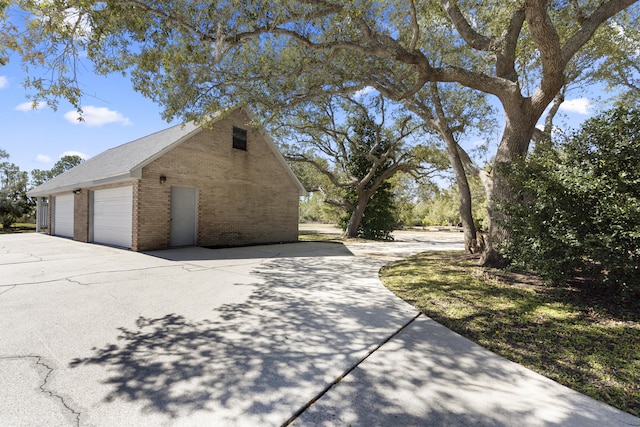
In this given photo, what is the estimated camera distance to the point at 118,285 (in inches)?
223

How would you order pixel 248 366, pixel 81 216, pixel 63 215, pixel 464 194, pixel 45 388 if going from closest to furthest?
pixel 45 388 < pixel 248 366 < pixel 464 194 < pixel 81 216 < pixel 63 215

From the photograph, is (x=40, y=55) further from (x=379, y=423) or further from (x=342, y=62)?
(x=379, y=423)

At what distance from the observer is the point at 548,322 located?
3898mm

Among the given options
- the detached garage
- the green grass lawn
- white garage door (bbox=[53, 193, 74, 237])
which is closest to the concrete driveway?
the green grass lawn

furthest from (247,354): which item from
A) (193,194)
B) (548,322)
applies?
(193,194)

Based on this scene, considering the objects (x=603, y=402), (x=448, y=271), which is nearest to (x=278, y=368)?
(x=603, y=402)

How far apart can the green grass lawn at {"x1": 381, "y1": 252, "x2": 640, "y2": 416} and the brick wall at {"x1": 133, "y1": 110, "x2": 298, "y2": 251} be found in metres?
8.37

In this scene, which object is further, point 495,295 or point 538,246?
point 495,295

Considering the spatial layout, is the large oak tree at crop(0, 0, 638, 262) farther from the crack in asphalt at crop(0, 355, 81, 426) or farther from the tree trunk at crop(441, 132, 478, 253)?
the crack in asphalt at crop(0, 355, 81, 426)

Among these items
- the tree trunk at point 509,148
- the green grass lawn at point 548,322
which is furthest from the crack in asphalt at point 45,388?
the tree trunk at point 509,148

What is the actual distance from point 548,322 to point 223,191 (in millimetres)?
11572

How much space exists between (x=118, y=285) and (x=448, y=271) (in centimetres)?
729

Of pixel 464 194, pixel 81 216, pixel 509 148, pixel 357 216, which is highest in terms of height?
pixel 509 148

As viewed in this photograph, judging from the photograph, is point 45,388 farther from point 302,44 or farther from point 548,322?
point 302,44
